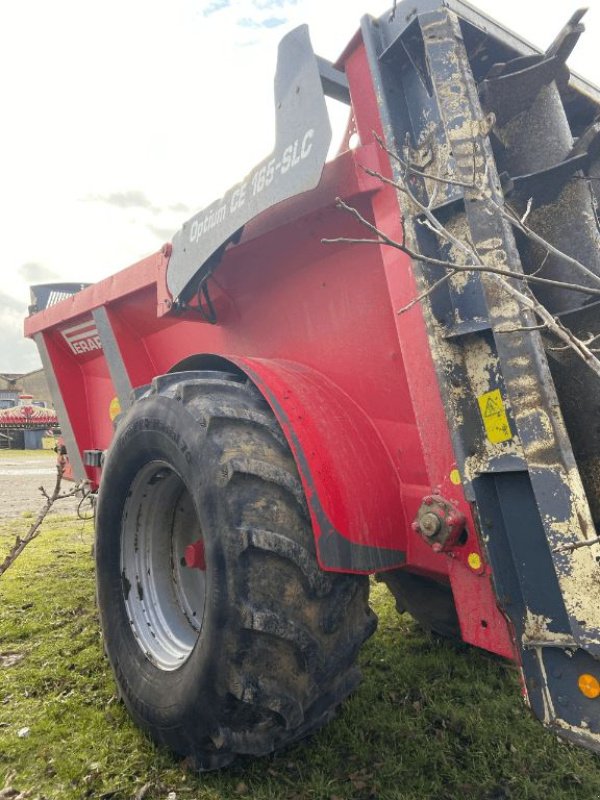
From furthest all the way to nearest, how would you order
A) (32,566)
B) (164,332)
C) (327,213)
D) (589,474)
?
(32,566) → (164,332) → (327,213) → (589,474)

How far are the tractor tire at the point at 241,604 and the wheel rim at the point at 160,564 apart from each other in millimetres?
119

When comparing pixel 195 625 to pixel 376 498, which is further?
pixel 195 625

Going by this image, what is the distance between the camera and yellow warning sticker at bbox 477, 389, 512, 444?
4.76ft

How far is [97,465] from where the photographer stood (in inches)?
148

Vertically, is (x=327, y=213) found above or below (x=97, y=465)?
above

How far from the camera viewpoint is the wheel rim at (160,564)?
87.1 inches

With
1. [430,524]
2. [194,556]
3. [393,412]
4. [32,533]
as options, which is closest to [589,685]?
[430,524]

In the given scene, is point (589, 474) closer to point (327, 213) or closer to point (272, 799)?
point (327, 213)

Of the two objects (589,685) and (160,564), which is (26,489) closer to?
(160,564)

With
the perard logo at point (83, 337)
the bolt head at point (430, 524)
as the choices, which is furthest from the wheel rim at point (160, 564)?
the perard logo at point (83, 337)

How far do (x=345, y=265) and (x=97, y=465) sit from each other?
251 centimetres

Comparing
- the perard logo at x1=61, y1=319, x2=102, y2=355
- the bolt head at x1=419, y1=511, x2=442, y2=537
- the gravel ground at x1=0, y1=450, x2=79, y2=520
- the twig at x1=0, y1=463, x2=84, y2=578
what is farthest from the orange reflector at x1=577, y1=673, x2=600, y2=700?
the gravel ground at x1=0, y1=450, x2=79, y2=520

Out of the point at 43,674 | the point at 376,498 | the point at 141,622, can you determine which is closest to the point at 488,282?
the point at 376,498

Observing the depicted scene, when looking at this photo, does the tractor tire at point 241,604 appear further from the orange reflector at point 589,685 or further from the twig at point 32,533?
the twig at point 32,533
